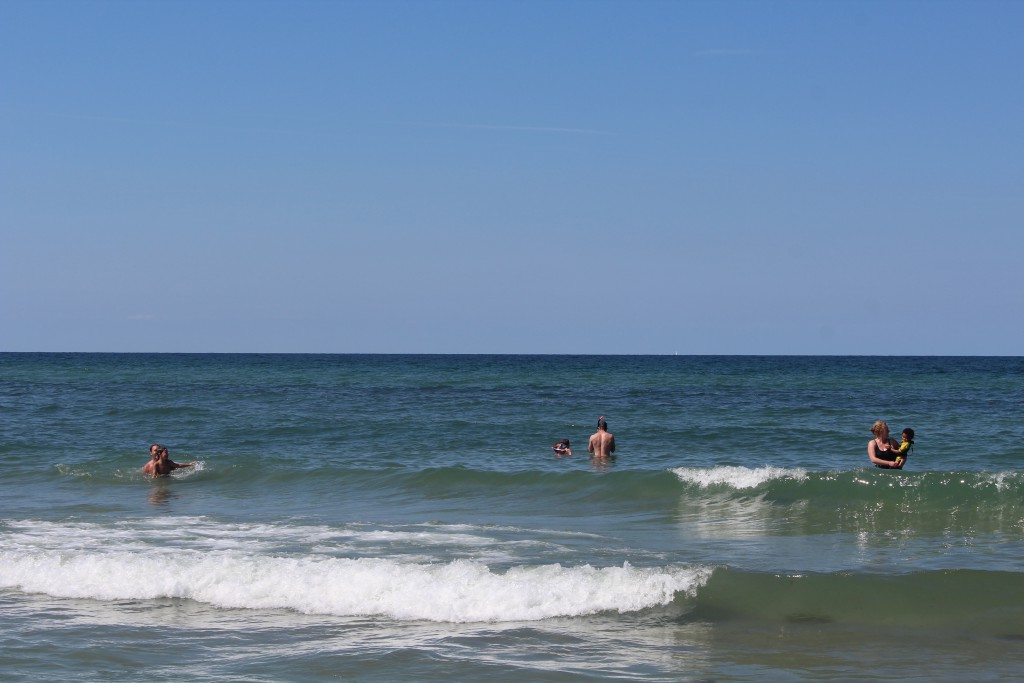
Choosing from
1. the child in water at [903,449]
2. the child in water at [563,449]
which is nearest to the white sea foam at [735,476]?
the child in water at [903,449]

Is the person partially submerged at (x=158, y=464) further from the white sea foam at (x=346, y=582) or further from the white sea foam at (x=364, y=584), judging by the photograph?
the white sea foam at (x=364, y=584)

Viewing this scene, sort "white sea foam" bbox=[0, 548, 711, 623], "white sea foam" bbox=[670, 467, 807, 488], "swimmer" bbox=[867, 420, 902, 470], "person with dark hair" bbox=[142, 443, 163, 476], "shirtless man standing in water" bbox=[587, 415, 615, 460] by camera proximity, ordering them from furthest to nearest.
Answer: "shirtless man standing in water" bbox=[587, 415, 615, 460]
"person with dark hair" bbox=[142, 443, 163, 476]
"white sea foam" bbox=[670, 467, 807, 488]
"swimmer" bbox=[867, 420, 902, 470]
"white sea foam" bbox=[0, 548, 711, 623]

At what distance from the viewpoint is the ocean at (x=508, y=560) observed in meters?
8.84

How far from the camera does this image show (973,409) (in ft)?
120

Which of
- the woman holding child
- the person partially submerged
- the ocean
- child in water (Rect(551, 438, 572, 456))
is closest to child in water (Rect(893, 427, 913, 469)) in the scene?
the woman holding child

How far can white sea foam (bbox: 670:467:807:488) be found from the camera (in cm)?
1786

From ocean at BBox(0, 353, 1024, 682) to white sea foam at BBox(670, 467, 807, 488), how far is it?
0.26 feet

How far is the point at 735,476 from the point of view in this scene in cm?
1823

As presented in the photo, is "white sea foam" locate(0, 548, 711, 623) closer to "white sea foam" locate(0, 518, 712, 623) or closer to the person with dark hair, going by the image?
"white sea foam" locate(0, 518, 712, 623)

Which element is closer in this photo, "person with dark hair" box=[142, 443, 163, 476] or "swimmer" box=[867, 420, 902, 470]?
"swimmer" box=[867, 420, 902, 470]

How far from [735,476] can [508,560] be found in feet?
24.2

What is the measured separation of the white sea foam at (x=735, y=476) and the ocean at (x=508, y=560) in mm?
80

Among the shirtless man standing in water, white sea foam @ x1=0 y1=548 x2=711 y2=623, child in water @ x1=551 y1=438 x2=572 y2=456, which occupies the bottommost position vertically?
white sea foam @ x1=0 y1=548 x2=711 y2=623

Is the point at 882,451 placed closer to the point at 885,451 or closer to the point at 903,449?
the point at 885,451
